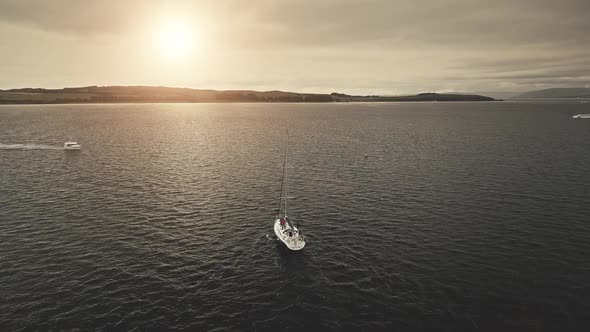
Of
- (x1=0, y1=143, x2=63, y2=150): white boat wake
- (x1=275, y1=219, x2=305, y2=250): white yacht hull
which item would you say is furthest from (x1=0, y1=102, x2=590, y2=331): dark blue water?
(x1=0, y1=143, x2=63, y2=150): white boat wake

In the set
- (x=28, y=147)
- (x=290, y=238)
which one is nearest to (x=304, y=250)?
(x=290, y=238)

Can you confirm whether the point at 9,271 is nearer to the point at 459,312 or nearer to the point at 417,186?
the point at 459,312

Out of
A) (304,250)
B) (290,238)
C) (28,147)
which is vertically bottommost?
(304,250)

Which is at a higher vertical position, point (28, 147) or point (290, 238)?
point (28, 147)

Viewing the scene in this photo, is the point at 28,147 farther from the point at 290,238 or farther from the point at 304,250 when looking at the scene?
the point at 304,250

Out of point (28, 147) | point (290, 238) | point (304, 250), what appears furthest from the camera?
point (28, 147)

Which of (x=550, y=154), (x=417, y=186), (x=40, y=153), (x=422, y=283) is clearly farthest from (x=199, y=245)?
(x=550, y=154)

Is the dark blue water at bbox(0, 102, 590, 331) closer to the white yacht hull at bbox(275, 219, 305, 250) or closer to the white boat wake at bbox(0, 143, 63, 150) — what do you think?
the white yacht hull at bbox(275, 219, 305, 250)
